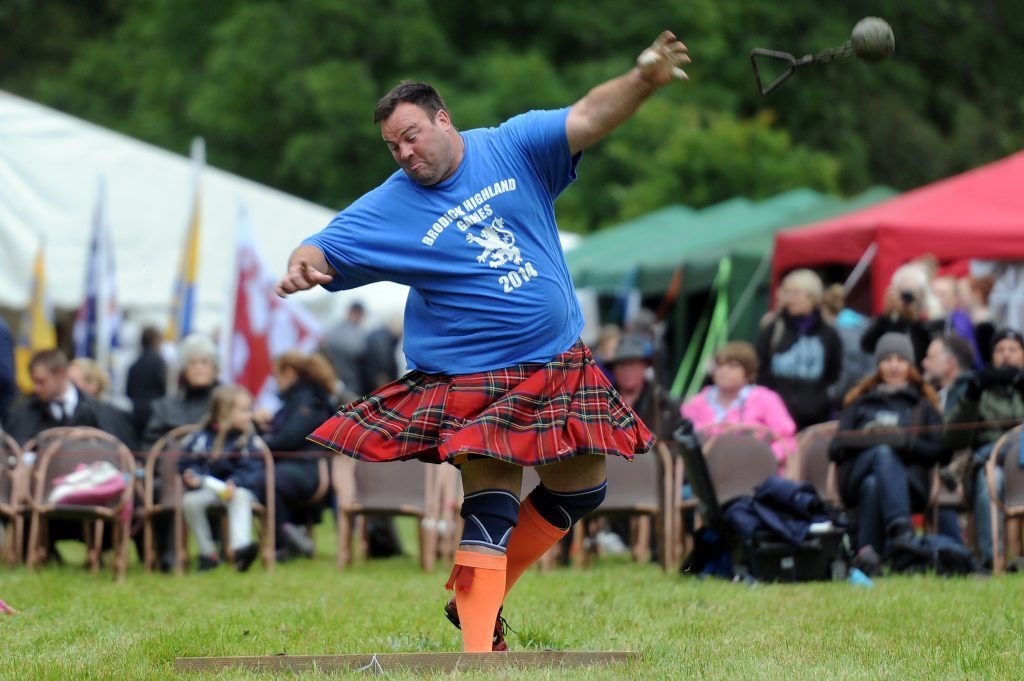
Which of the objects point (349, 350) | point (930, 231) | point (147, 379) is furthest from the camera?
point (349, 350)

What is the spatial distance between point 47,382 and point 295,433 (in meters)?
1.40

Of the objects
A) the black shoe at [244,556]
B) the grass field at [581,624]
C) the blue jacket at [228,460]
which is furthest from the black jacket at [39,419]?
the grass field at [581,624]

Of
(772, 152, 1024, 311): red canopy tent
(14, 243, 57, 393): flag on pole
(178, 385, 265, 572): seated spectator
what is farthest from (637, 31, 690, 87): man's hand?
(14, 243, 57, 393): flag on pole

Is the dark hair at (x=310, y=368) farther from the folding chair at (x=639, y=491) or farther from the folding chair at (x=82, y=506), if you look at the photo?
the folding chair at (x=639, y=491)

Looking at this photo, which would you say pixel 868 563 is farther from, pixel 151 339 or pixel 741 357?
pixel 151 339

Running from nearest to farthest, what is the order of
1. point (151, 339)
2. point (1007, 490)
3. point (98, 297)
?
point (1007, 490), point (151, 339), point (98, 297)

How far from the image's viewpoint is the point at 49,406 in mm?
9609

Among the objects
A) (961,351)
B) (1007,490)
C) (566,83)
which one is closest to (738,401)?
(961,351)

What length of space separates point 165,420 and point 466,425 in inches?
229

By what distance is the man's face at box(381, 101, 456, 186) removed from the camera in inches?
178

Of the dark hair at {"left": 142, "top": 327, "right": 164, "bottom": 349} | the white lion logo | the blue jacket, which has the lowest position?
the blue jacket

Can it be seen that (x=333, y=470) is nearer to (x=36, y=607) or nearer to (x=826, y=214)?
(x=36, y=607)

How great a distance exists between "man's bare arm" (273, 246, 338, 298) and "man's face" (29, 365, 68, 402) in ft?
17.5

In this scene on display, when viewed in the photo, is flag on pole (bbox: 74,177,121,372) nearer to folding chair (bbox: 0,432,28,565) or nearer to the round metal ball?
folding chair (bbox: 0,432,28,565)
